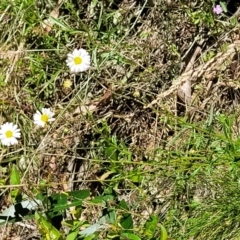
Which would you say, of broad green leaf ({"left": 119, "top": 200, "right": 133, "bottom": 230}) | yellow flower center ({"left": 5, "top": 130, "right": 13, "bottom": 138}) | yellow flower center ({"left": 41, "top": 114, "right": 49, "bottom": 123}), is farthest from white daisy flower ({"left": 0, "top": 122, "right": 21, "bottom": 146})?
broad green leaf ({"left": 119, "top": 200, "right": 133, "bottom": 230})

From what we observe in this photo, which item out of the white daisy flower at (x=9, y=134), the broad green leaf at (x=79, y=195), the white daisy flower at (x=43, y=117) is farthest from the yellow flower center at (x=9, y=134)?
the broad green leaf at (x=79, y=195)

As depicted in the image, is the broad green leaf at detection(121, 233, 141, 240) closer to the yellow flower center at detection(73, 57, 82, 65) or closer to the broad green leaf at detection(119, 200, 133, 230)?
the broad green leaf at detection(119, 200, 133, 230)

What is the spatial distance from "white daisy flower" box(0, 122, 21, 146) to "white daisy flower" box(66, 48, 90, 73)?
0.32m

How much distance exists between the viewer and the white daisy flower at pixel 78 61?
200cm

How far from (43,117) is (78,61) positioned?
0.83ft

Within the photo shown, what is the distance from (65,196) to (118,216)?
208mm

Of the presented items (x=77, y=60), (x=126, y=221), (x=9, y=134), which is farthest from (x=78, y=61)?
(x=126, y=221)

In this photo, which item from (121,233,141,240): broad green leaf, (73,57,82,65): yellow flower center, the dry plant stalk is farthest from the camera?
the dry plant stalk

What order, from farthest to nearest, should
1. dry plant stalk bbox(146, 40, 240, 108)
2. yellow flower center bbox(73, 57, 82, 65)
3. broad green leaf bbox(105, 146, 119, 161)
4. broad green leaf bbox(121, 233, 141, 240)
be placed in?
dry plant stalk bbox(146, 40, 240, 108)
yellow flower center bbox(73, 57, 82, 65)
broad green leaf bbox(105, 146, 119, 161)
broad green leaf bbox(121, 233, 141, 240)

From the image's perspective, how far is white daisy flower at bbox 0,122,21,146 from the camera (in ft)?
6.53

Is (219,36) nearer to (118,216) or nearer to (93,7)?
(93,7)

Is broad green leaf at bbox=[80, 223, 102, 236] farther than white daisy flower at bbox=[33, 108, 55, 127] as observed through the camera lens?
No

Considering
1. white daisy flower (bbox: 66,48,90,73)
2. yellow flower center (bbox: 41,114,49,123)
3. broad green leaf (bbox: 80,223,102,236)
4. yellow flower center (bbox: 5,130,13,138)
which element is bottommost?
broad green leaf (bbox: 80,223,102,236)

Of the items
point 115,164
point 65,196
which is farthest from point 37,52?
point 65,196
